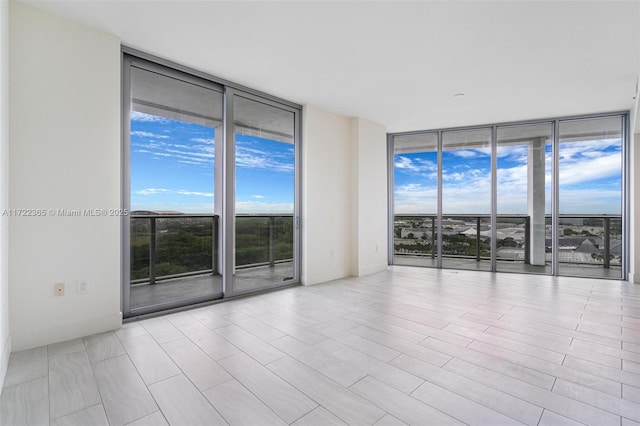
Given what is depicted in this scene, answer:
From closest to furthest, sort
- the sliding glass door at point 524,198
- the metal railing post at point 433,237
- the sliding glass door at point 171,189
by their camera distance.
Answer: the sliding glass door at point 171,189 → the sliding glass door at point 524,198 → the metal railing post at point 433,237

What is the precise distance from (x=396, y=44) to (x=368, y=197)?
2855mm

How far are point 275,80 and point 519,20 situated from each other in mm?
2402

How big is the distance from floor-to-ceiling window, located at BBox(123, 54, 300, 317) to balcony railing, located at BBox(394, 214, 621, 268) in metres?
2.86

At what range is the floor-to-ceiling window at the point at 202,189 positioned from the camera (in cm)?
317

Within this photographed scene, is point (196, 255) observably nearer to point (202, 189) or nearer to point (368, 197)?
point (202, 189)

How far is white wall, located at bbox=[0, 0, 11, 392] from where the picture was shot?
6.61 feet

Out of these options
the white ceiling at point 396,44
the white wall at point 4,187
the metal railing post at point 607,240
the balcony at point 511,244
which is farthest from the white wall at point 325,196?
the metal railing post at point 607,240

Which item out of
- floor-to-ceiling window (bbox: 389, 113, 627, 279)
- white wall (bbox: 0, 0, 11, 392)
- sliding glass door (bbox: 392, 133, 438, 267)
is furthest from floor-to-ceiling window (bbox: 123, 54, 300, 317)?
floor-to-ceiling window (bbox: 389, 113, 627, 279)

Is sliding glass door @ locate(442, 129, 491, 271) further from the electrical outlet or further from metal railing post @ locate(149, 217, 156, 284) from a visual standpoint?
the electrical outlet

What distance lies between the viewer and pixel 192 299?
3.48 m

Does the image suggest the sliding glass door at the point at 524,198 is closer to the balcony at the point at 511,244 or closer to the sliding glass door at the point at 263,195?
the balcony at the point at 511,244

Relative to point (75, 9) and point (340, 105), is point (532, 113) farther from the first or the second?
point (75, 9)

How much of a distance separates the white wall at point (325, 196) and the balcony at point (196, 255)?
1.01 feet

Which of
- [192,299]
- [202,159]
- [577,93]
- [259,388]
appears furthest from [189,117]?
[577,93]
